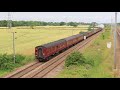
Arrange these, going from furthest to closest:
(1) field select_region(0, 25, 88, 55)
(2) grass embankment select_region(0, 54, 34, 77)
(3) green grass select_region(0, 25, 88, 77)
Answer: (1) field select_region(0, 25, 88, 55) → (3) green grass select_region(0, 25, 88, 77) → (2) grass embankment select_region(0, 54, 34, 77)

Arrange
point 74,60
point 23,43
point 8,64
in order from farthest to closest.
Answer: point 23,43, point 74,60, point 8,64

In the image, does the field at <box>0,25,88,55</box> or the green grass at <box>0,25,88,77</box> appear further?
the field at <box>0,25,88,55</box>

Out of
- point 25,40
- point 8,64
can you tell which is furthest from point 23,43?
point 8,64

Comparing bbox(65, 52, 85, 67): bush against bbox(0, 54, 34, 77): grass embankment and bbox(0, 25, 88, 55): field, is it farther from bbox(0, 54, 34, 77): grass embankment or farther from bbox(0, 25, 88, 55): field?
bbox(0, 25, 88, 55): field

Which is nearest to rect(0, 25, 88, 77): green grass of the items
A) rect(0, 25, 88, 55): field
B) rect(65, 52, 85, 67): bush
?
rect(0, 25, 88, 55): field

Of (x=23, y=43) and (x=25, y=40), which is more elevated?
(x=25, y=40)

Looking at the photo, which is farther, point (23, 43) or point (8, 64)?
point (23, 43)

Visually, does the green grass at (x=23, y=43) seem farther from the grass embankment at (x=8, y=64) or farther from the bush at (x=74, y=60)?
the bush at (x=74, y=60)

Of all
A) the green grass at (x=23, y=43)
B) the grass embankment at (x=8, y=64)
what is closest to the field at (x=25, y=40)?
the green grass at (x=23, y=43)

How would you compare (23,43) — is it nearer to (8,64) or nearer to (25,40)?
(25,40)
